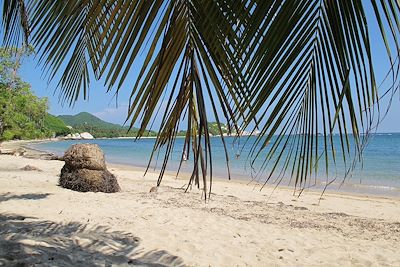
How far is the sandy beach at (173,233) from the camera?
3.83 m

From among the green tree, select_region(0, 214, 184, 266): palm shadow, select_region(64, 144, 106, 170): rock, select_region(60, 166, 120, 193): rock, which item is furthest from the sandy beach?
the green tree

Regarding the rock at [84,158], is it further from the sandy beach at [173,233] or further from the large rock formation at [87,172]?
the sandy beach at [173,233]

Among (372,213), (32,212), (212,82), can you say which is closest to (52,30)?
(212,82)

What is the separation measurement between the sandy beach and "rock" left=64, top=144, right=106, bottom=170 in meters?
0.71

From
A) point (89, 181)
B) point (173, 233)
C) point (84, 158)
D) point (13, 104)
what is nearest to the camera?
point (173, 233)

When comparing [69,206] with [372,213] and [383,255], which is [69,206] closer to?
[383,255]

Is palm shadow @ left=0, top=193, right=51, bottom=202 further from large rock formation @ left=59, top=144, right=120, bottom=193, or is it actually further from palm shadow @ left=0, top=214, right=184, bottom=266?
palm shadow @ left=0, top=214, right=184, bottom=266

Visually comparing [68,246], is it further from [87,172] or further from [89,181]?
[87,172]

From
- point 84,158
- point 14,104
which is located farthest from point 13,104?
point 84,158

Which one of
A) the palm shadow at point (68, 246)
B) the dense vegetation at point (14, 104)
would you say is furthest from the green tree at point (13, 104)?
the palm shadow at point (68, 246)

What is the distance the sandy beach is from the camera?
3826mm

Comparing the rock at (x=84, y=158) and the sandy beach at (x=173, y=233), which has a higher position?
the rock at (x=84, y=158)

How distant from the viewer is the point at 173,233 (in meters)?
5.10

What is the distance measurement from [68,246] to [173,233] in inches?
63.1
